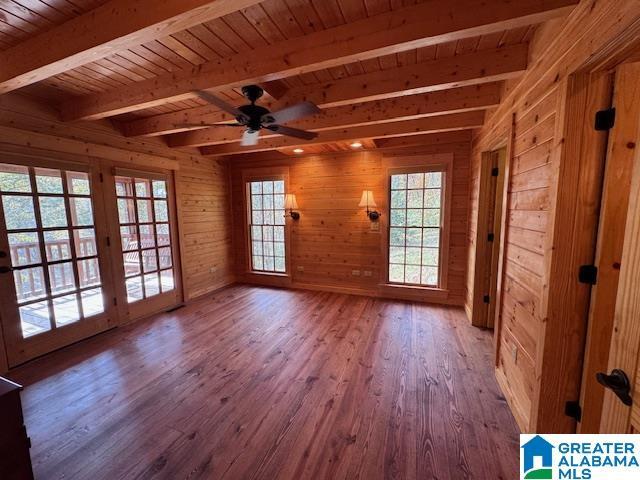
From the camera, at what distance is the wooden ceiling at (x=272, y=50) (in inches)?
56.4

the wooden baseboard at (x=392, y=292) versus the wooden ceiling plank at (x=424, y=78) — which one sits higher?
the wooden ceiling plank at (x=424, y=78)

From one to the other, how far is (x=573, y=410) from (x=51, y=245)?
14.7ft

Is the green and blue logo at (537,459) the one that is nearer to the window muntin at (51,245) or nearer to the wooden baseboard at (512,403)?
the wooden baseboard at (512,403)

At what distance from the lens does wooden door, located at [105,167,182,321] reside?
3.39 meters

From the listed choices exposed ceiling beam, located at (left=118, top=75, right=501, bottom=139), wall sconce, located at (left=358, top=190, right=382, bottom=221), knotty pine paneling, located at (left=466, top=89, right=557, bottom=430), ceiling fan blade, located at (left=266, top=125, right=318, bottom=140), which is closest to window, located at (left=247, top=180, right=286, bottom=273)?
wall sconce, located at (left=358, top=190, right=382, bottom=221)

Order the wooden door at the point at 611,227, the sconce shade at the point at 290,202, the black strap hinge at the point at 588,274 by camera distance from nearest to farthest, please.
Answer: the wooden door at the point at 611,227 < the black strap hinge at the point at 588,274 < the sconce shade at the point at 290,202

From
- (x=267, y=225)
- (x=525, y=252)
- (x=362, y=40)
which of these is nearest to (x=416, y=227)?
(x=525, y=252)

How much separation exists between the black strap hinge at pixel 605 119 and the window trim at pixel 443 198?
2670 mm

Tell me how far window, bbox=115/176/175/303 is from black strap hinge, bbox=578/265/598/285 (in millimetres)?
4404

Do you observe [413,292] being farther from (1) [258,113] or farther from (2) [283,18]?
(2) [283,18]

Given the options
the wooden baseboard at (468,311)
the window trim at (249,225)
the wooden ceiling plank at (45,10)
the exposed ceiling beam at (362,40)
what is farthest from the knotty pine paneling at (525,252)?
the window trim at (249,225)

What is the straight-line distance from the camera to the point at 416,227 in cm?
414

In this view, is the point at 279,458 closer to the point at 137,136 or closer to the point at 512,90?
the point at 512,90

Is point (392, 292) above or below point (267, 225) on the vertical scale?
below
